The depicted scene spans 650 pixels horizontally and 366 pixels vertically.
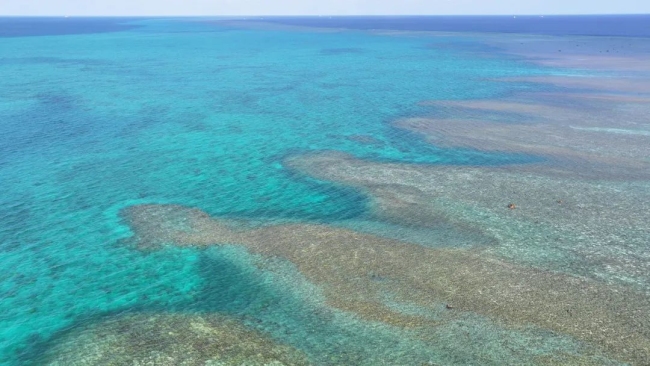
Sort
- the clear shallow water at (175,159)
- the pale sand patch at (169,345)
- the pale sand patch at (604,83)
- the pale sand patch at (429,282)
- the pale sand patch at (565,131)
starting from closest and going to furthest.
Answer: the pale sand patch at (169,345)
the pale sand patch at (429,282)
the clear shallow water at (175,159)
the pale sand patch at (565,131)
the pale sand patch at (604,83)

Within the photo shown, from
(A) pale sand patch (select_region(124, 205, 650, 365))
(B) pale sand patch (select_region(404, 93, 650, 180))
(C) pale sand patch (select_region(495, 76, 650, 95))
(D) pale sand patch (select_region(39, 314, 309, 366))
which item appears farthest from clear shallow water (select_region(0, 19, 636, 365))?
(C) pale sand patch (select_region(495, 76, 650, 95))

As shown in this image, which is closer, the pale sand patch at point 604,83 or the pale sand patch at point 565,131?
the pale sand patch at point 565,131

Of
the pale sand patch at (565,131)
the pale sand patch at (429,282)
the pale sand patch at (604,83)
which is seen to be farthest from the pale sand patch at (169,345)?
the pale sand patch at (604,83)

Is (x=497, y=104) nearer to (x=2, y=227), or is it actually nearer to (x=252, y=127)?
(x=252, y=127)

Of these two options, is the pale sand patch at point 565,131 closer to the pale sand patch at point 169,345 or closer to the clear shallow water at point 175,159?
the clear shallow water at point 175,159

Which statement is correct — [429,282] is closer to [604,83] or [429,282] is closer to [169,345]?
[169,345]

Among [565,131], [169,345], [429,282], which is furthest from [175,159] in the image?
[565,131]

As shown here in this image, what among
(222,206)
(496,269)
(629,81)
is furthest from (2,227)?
(629,81)
